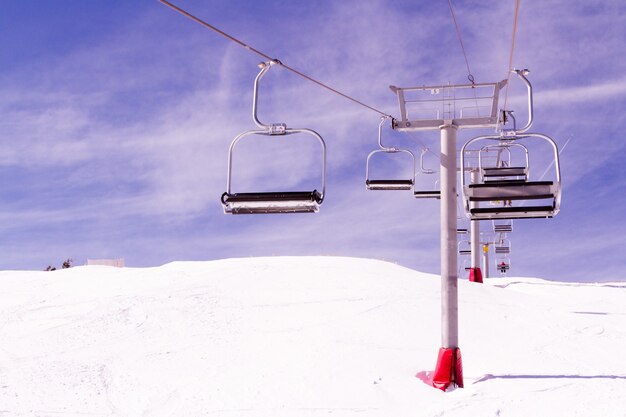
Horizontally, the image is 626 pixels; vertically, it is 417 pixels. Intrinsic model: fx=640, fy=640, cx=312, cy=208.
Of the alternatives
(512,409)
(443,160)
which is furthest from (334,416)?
(443,160)

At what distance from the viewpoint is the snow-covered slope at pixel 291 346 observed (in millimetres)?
10703

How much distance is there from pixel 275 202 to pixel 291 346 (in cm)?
587

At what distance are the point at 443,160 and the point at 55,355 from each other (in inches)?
360

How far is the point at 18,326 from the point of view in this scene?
54.0 ft

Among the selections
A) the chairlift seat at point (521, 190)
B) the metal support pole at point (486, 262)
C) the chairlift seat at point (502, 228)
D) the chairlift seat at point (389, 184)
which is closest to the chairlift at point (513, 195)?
the chairlift seat at point (521, 190)

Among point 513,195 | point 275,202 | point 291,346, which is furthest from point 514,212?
point 291,346

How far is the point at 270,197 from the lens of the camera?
834 cm

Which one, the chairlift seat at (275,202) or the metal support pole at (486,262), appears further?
the metal support pole at (486,262)

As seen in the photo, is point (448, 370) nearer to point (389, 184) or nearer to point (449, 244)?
point (449, 244)

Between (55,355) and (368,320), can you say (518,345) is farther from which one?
(55,355)

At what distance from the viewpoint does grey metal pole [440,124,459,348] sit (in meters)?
11.2

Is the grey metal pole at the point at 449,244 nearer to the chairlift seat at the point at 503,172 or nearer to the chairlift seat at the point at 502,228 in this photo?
the chairlift seat at the point at 503,172

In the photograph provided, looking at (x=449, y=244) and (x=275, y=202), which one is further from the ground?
(x=275, y=202)

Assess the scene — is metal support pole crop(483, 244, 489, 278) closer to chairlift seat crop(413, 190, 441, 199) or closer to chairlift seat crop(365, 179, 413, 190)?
chairlift seat crop(413, 190, 441, 199)
